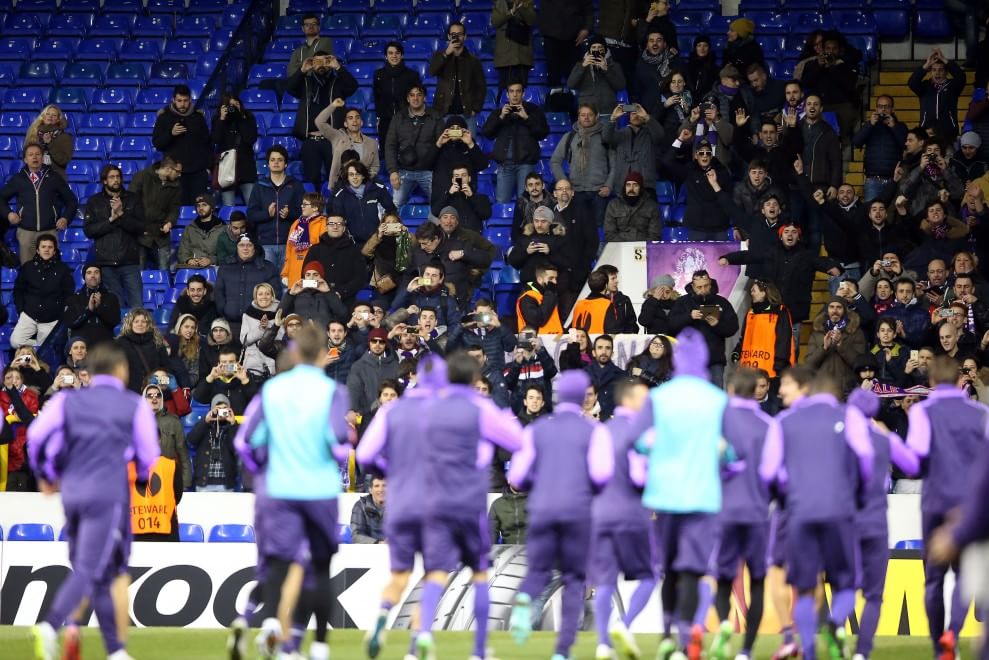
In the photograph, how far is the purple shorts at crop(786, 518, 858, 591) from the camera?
37.5 ft

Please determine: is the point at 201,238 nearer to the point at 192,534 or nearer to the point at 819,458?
the point at 192,534

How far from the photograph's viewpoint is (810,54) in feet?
74.4

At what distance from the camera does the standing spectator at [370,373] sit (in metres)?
18.4

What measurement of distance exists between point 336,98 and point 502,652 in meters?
11.2

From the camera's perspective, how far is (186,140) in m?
22.9

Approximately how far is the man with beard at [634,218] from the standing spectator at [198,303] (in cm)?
482

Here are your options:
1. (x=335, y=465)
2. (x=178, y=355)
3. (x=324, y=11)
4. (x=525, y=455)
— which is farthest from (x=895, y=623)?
(x=324, y=11)

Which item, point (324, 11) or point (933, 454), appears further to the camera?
point (324, 11)

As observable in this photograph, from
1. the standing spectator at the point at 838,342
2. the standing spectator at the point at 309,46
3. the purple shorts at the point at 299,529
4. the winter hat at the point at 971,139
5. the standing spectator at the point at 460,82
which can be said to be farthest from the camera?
the standing spectator at the point at 309,46

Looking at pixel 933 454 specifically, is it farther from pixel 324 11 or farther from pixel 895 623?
pixel 324 11

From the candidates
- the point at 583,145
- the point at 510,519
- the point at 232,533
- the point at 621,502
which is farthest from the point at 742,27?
the point at 621,502

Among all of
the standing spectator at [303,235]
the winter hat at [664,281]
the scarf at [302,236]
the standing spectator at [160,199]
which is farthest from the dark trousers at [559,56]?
the standing spectator at [160,199]

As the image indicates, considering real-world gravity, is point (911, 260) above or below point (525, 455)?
above

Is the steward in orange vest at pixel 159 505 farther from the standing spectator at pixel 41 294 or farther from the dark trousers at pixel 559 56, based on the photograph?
the dark trousers at pixel 559 56
